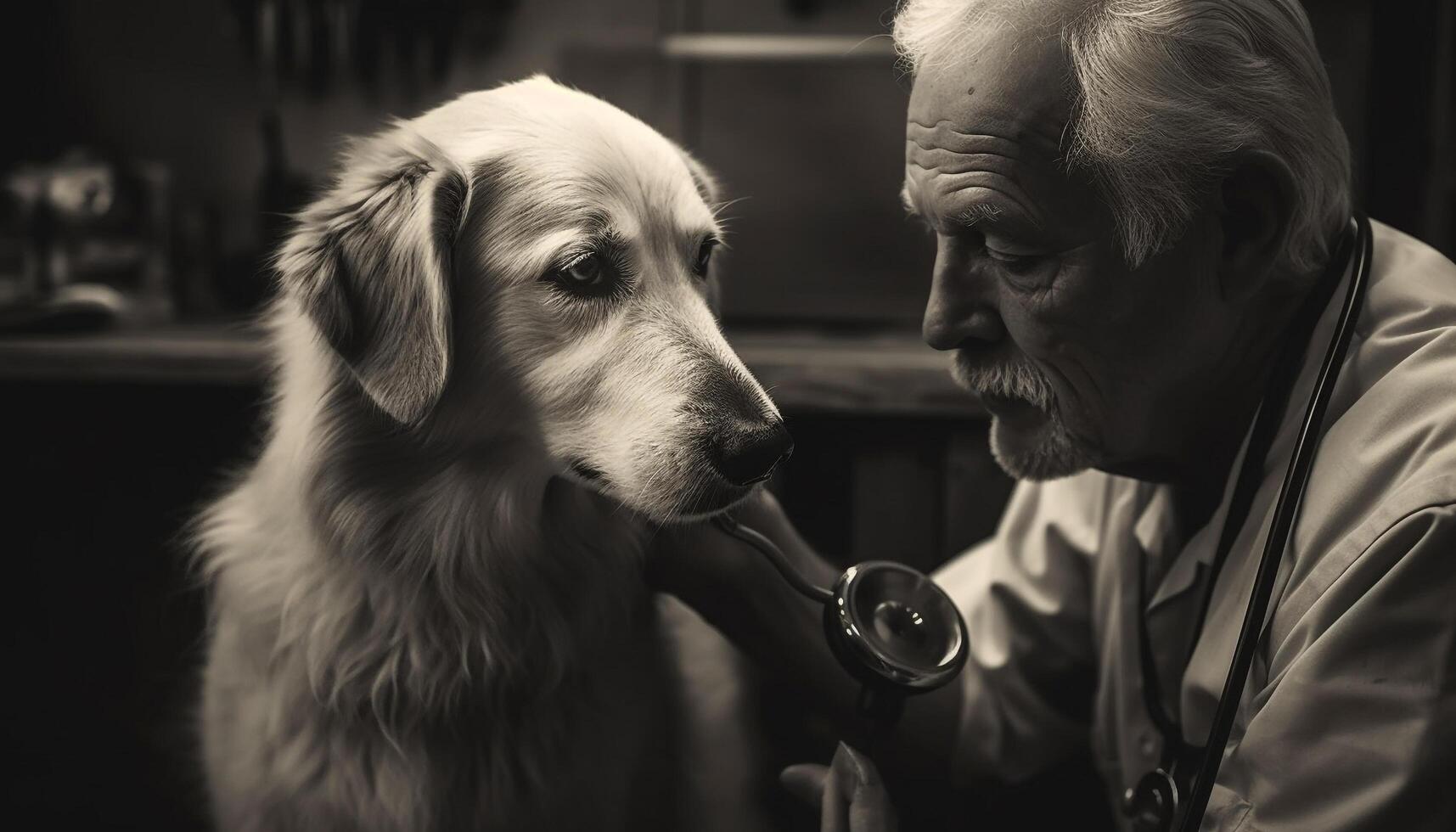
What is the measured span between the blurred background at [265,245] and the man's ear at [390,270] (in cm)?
20

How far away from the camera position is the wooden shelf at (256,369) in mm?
1700

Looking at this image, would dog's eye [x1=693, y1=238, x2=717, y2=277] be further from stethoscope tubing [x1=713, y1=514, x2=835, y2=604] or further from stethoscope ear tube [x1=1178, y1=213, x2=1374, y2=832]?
stethoscope ear tube [x1=1178, y1=213, x2=1374, y2=832]

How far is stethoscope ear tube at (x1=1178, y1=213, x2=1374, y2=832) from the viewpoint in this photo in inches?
32.7

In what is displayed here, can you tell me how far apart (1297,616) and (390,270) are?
0.81 m

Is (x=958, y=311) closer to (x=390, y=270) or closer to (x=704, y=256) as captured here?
(x=704, y=256)

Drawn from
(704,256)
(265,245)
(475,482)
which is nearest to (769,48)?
(265,245)

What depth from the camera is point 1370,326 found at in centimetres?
98

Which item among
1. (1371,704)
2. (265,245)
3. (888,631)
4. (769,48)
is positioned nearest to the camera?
(1371,704)

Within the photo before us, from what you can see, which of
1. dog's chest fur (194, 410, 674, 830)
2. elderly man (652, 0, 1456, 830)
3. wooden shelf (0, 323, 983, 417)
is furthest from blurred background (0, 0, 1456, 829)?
elderly man (652, 0, 1456, 830)

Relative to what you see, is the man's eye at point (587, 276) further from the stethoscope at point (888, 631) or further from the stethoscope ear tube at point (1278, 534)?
the stethoscope ear tube at point (1278, 534)

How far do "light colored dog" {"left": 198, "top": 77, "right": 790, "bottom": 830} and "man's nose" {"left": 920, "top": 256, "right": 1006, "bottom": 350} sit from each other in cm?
19

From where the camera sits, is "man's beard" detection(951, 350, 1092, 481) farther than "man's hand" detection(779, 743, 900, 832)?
Yes

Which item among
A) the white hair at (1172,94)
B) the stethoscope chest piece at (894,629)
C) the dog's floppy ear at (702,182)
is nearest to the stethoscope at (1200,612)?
the stethoscope chest piece at (894,629)

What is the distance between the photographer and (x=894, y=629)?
2.99ft
